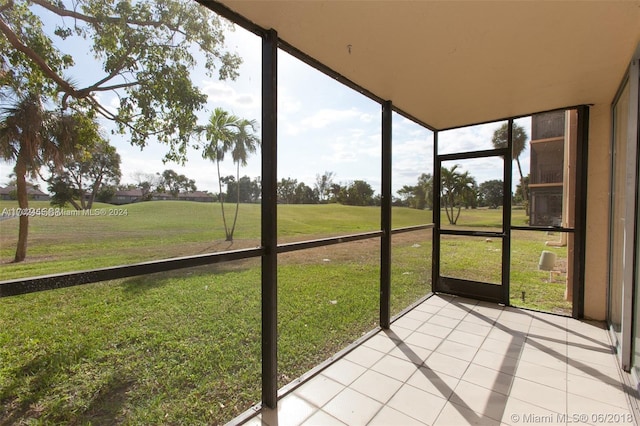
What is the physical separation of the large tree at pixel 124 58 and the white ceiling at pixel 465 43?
0.50m

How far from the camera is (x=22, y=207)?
3.76 feet

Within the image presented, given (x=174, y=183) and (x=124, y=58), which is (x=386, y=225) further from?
(x=124, y=58)

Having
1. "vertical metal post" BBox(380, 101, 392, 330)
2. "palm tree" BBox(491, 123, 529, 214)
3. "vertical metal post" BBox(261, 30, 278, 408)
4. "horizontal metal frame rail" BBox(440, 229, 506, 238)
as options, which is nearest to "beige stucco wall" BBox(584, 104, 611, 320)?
"palm tree" BBox(491, 123, 529, 214)

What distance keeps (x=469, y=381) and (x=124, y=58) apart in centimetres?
294

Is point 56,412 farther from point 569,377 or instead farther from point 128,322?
point 569,377

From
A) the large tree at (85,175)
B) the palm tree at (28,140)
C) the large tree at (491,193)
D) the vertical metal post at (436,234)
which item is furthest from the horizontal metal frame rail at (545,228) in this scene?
the palm tree at (28,140)

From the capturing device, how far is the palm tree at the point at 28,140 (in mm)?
1098

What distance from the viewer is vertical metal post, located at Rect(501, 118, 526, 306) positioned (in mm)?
3527

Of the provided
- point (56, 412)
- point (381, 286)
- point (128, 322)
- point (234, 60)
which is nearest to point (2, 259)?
point (56, 412)

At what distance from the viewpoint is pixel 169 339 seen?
7.38 ft

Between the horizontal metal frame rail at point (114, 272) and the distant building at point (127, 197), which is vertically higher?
the distant building at point (127, 197)

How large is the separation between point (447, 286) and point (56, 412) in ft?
13.2

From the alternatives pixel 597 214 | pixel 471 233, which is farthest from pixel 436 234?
pixel 597 214

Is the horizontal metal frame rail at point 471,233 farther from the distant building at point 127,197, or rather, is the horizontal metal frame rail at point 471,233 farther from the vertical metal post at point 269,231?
the distant building at point 127,197
